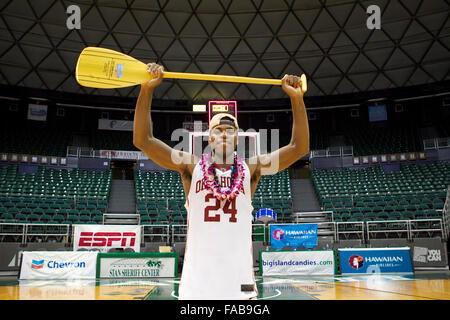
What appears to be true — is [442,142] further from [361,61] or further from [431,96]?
[361,61]

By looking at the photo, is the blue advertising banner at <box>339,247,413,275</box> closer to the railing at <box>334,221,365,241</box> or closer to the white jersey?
the railing at <box>334,221,365,241</box>

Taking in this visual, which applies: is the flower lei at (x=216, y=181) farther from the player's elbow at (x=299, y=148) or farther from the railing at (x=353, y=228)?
the railing at (x=353, y=228)

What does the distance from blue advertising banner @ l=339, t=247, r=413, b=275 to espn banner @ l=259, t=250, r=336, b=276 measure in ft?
2.32

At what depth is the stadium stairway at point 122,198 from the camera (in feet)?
77.9

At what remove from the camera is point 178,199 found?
2273cm

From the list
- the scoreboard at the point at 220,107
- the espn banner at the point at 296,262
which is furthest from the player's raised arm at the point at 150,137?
the scoreboard at the point at 220,107

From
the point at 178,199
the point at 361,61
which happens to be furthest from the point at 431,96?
the point at 178,199

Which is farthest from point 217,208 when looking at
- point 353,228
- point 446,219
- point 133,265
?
point 446,219

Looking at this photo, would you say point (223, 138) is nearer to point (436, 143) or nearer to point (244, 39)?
point (244, 39)

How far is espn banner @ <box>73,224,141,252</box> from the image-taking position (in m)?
14.2

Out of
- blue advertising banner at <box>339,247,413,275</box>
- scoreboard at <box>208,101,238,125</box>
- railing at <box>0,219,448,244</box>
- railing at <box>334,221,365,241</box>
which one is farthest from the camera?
scoreboard at <box>208,101,238,125</box>

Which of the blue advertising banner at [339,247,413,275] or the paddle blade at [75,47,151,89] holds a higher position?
the paddle blade at [75,47,151,89]

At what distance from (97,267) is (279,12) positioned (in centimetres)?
2291

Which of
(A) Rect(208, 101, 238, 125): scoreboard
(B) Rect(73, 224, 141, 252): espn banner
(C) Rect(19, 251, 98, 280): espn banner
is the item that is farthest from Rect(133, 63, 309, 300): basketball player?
(A) Rect(208, 101, 238, 125): scoreboard
